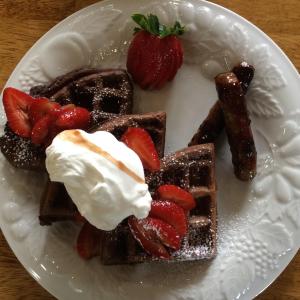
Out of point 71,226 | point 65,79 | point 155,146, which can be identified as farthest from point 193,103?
point 71,226

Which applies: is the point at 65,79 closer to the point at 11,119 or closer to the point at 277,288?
the point at 11,119

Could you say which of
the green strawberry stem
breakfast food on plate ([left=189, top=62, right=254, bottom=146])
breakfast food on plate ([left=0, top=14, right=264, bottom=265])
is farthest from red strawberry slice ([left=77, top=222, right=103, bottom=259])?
the green strawberry stem

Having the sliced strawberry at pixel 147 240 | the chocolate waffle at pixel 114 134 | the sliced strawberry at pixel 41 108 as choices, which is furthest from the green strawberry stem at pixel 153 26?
the sliced strawberry at pixel 147 240

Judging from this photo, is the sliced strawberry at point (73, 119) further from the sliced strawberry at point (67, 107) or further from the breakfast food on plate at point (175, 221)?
the breakfast food on plate at point (175, 221)

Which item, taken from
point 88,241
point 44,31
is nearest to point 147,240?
point 88,241

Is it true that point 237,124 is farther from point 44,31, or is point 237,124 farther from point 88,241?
point 44,31

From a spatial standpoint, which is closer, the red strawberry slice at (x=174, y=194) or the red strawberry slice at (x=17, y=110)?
the red strawberry slice at (x=174, y=194)
